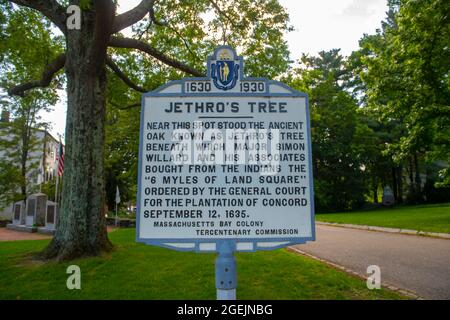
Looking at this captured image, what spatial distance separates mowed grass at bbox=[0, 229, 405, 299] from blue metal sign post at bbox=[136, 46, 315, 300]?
2.48 meters

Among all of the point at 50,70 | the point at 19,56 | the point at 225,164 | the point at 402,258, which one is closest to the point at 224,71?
the point at 225,164

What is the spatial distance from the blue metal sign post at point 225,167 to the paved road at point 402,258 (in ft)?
12.6

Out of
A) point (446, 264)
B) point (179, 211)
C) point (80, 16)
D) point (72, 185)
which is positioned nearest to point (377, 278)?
point (446, 264)

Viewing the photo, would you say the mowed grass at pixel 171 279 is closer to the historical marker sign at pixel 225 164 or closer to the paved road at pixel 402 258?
the paved road at pixel 402 258

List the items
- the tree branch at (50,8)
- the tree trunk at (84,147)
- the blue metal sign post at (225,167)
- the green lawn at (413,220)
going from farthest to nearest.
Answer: the green lawn at (413,220) → the tree branch at (50,8) → the tree trunk at (84,147) → the blue metal sign post at (225,167)

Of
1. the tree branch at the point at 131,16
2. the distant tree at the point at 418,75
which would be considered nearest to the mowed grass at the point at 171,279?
the tree branch at the point at 131,16

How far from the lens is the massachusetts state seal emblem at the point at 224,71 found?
3.56 meters

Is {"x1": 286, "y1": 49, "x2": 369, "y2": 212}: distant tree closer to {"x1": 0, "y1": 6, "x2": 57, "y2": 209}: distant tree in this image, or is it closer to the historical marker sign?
{"x1": 0, "y1": 6, "x2": 57, "y2": 209}: distant tree

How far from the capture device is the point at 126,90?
1592 centimetres

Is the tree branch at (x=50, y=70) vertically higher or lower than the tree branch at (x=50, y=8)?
lower

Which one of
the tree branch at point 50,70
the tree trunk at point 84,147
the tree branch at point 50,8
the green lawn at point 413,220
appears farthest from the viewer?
the green lawn at point 413,220

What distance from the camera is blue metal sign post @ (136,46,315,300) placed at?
335cm

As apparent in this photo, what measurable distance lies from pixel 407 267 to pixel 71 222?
26.6ft

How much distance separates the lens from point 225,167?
137 inches
